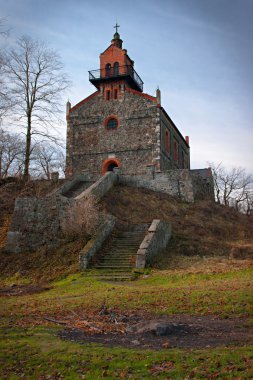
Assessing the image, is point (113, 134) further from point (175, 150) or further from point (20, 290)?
point (20, 290)

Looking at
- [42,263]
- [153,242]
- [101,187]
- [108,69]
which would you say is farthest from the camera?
[108,69]

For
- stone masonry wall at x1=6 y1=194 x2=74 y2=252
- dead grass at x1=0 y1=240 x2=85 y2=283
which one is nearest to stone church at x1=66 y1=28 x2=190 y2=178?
stone masonry wall at x1=6 y1=194 x2=74 y2=252

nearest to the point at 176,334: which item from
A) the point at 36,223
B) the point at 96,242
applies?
the point at 96,242

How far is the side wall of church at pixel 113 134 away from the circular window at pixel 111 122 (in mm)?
155

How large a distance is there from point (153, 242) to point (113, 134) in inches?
617

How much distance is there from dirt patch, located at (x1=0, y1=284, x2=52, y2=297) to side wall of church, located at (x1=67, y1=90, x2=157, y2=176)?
1644 centimetres

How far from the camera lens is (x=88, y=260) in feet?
49.8

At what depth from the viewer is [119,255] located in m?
16.2

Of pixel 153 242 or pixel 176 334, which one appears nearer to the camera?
pixel 176 334

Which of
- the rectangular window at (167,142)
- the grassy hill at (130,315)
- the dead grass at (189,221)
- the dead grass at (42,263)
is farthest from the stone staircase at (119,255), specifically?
the rectangular window at (167,142)

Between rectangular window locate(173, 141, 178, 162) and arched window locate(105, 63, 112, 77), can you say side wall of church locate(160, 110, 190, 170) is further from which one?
arched window locate(105, 63, 112, 77)

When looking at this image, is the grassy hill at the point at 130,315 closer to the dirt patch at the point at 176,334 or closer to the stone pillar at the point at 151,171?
the dirt patch at the point at 176,334

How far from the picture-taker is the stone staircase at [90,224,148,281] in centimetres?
1426

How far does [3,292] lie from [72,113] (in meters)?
21.4
